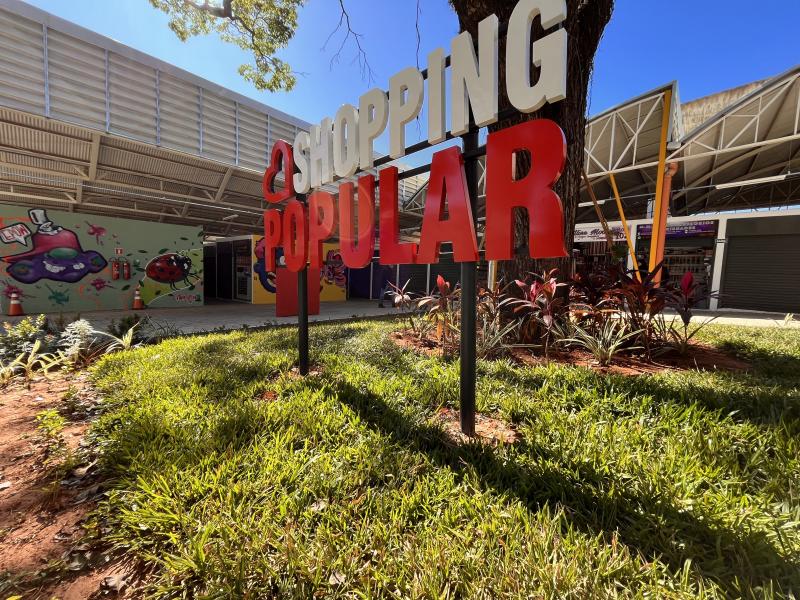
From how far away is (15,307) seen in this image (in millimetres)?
8609

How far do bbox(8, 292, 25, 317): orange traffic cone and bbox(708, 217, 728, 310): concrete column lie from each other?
20.5 m

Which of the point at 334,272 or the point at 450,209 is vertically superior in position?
the point at 450,209

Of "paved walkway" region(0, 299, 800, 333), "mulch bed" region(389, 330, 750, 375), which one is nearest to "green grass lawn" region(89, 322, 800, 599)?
"mulch bed" region(389, 330, 750, 375)

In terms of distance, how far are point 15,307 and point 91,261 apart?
2.03 m

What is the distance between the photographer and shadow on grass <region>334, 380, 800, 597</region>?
113cm

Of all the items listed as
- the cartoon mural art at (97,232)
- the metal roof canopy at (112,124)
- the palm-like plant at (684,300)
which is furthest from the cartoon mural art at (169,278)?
the palm-like plant at (684,300)

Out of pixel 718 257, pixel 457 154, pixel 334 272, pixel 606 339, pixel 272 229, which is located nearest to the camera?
pixel 457 154

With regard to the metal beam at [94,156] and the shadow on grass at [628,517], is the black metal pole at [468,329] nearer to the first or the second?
the shadow on grass at [628,517]

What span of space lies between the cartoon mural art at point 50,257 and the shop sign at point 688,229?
59.1 feet

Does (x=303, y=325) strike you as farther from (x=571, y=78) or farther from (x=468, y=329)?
(x=571, y=78)

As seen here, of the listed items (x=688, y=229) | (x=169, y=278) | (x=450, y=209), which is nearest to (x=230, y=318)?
(x=169, y=278)

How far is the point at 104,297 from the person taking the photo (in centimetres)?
1021

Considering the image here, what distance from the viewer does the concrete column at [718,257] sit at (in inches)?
424

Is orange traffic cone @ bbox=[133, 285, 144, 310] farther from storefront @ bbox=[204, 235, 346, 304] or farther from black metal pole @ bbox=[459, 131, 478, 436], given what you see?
black metal pole @ bbox=[459, 131, 478, 436]
